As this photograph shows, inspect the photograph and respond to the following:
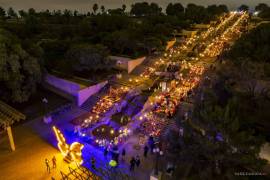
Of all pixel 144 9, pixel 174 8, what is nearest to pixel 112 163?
pixel 174 8

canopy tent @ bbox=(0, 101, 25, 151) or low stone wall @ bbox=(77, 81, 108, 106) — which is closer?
canopy tent @ bbox=(0, 101, 25, 151)

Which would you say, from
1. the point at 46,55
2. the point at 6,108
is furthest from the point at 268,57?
the point at 46,55

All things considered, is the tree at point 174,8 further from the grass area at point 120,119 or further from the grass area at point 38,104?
the grass area at point 120,119

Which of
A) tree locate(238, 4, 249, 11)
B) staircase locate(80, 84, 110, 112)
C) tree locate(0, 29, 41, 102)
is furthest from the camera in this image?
tree locate(238, 4, 249, 11)

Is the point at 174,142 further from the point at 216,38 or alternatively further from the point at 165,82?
the point at 216,38

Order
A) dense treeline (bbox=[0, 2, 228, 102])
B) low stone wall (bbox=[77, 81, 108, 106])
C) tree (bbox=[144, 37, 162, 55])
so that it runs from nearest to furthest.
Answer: dense treeline (bbox=[0, 2, 228, 102]), low stone wall (bbox=[77, 81, 108, 106]), tree (bbox=[144, 37, 162, 55])

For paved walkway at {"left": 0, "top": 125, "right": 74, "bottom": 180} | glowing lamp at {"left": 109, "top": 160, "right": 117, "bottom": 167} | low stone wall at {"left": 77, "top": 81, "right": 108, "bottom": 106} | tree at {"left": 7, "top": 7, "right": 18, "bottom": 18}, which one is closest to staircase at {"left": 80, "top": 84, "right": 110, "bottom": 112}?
low stone wall at {"left": 77, "top": 81, "right": 108, "bottom": 106}

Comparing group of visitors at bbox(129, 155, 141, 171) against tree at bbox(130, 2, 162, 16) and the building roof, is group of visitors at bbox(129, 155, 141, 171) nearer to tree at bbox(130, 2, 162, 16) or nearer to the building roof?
the building roof

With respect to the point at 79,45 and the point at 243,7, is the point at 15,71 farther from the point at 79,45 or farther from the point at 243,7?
the point at 243,7
